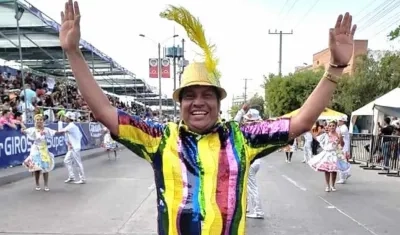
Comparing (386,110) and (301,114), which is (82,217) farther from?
(386,110)

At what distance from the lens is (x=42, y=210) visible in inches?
335

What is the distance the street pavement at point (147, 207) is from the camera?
23.8 ft

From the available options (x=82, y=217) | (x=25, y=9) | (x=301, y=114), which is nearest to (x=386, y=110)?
(x=25, y=9)

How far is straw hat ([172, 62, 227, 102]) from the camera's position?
7.64 feet

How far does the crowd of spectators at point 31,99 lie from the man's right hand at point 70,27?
9.28 m

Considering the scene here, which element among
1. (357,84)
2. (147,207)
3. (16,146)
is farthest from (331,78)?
(357,84)

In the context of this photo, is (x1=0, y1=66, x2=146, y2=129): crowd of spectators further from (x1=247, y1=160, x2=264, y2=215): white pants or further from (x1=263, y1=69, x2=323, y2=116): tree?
(x1=263, y1=69, x2=323, y2=116): tree

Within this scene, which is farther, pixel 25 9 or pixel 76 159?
pixel 25 9

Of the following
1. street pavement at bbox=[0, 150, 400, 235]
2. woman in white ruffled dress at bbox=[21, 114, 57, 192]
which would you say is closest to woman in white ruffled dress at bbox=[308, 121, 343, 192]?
street pavement at bbox=[0, 150, 400, 235]

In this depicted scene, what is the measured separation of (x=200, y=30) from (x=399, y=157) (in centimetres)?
1473

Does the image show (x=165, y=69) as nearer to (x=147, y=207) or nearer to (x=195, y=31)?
(x=147, y=207)

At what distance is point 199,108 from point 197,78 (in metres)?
0.13

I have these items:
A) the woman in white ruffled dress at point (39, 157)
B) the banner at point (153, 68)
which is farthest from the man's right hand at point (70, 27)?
the banner at point (153, 68)

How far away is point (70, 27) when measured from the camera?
2.30 meters
